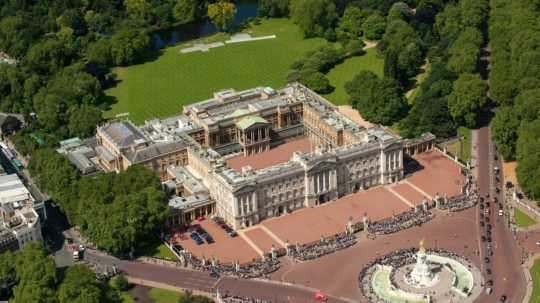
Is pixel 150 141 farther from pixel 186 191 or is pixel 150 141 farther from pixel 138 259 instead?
pixel 138 259

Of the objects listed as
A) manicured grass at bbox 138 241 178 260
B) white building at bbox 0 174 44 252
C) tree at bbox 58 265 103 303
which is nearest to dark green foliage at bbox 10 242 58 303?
tree at bbox 58 265 103 303

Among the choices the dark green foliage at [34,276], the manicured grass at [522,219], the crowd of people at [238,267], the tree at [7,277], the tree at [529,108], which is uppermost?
the tree at [529,108]

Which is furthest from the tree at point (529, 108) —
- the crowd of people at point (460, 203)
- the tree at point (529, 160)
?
the crowd of people at point (460, 203)

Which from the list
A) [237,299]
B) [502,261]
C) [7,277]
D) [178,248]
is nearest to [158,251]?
[178,248]

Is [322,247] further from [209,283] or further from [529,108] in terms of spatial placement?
[529,108]

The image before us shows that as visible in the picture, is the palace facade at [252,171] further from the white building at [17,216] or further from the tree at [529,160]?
the tree at [529,160]

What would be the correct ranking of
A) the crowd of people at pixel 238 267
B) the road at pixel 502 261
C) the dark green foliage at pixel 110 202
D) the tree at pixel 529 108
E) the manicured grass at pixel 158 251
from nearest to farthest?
the road at pixel 502 261 → the crowd of people at pixel 238 267 → the dark green foliage at pixel 110 202 → the manicured grass at pixel 158 251 → the tree at pixel 529 108

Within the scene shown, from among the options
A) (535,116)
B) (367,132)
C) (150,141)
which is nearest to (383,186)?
(367,132)
